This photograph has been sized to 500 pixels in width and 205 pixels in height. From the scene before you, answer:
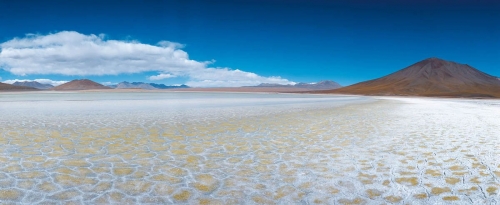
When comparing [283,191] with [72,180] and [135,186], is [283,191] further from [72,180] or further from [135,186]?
[72,180]

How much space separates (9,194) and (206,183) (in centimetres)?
274

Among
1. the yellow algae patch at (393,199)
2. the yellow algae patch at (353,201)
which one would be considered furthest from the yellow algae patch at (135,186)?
the yellow algae patch at (393,199)

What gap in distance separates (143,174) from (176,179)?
68 cm

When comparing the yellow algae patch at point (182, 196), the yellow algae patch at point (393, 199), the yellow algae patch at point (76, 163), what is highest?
the yellow algae patch at point (76, 163)

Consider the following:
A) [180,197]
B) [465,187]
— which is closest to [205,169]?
[180,197]

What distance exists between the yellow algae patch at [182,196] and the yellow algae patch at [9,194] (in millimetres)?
2124

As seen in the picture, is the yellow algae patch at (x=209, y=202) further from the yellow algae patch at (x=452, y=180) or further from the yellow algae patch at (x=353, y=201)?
the yellow algae patch at (x=452, y=180)

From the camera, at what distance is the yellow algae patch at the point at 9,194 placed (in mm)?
4383

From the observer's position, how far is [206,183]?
516cm

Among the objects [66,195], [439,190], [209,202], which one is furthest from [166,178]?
[439,190]

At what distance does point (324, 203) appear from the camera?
4426mm

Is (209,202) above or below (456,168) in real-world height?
below

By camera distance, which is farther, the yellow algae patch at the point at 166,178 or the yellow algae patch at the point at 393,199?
the yellow algae patch at the point at 166,178

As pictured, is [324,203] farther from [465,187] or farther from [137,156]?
[137,156]
